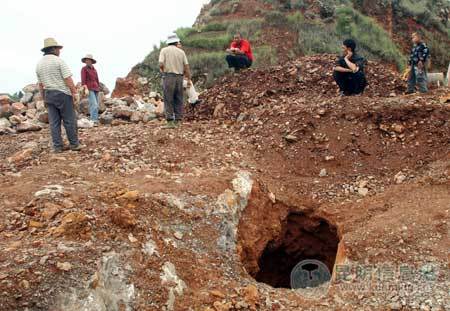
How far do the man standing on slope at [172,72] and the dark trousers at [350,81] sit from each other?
2370 mm

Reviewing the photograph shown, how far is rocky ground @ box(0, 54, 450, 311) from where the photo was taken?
442 cm

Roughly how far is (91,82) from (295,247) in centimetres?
454

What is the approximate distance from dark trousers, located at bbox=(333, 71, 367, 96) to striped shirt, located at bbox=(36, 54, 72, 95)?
160 inches

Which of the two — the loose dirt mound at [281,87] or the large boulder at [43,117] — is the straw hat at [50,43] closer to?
the large boulder at [43,117]

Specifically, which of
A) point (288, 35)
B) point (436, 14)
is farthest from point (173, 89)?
point (436, 14)

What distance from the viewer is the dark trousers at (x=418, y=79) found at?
29.6 ft

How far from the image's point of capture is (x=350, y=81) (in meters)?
8.44

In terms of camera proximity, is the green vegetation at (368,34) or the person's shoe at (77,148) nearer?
the person's shoe at (77,148)

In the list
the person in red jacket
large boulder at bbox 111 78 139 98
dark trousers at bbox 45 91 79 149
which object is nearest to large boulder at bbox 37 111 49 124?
dark trousers at bbox 45 91 79 149

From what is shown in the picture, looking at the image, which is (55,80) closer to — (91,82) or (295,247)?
(91,82)

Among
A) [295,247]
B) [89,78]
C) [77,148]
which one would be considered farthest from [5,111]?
[295,247]

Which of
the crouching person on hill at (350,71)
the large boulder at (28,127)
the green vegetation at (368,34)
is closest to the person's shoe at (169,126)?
the large boulder at (28,127)

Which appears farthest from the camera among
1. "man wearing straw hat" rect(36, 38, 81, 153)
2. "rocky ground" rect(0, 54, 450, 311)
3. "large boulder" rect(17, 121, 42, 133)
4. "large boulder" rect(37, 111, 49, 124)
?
"large boulder" rect(37, 111, 49, 124)

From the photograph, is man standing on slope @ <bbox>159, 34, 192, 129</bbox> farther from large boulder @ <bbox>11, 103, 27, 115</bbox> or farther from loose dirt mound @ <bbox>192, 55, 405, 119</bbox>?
large boulder @ <bbox>11, 103, 27, 115</bbox>
